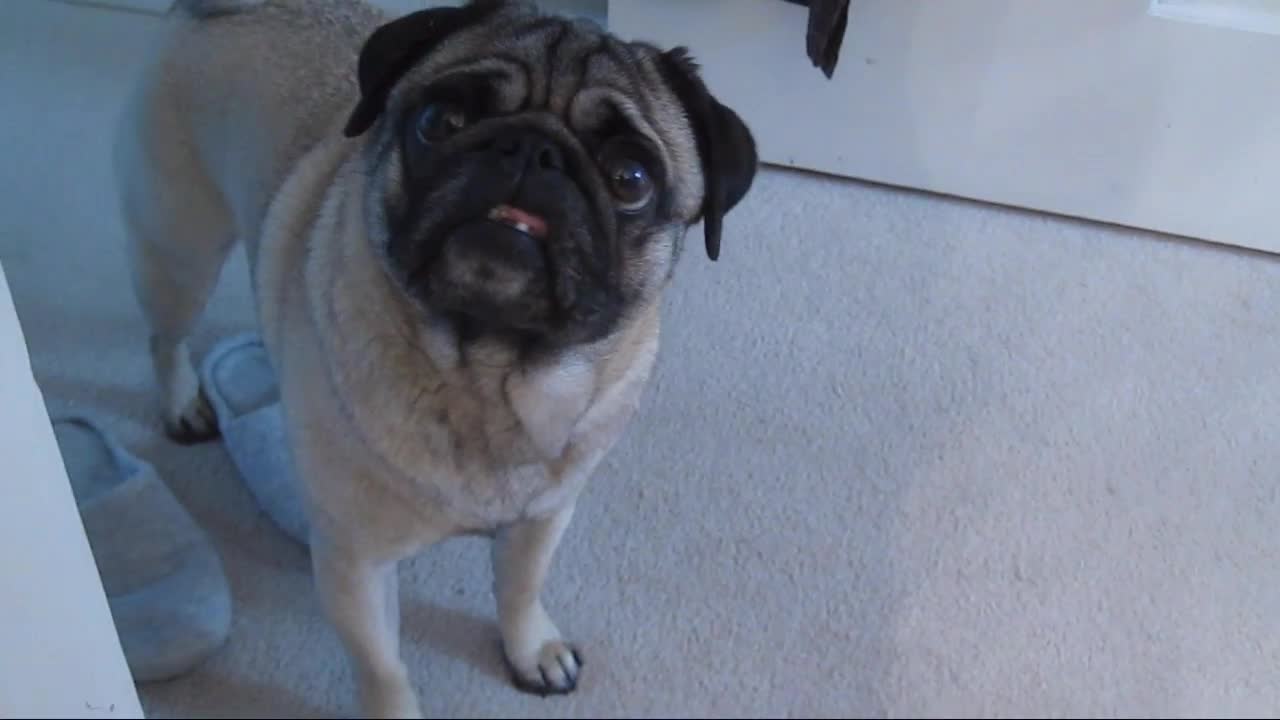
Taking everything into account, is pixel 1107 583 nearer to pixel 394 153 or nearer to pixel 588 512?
pixel 588 512

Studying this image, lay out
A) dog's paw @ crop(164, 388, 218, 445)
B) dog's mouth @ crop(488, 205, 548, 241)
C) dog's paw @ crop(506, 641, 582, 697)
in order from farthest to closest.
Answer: dog's paw @ crop(164, 388, 218, 445) → dog's paw @ crop(506, 641, 582, 697) → dog's mouth @ crop(488, 205, 548, 241)

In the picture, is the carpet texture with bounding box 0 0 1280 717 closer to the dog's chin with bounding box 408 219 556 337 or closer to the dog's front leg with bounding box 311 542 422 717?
the dog's front leg with bounding box 311 542 422 717

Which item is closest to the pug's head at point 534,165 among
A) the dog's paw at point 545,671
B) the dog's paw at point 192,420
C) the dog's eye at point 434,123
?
the dog's eye at point 434,123

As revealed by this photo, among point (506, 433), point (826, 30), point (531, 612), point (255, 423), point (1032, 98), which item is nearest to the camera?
point (506, 433)

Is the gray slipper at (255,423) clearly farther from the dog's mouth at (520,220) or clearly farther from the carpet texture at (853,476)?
the dog's mouth at (520,220)

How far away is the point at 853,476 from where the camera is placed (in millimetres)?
1559

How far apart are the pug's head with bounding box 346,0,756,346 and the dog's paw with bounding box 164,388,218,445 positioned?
656mm

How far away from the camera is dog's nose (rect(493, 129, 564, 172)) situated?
900mm

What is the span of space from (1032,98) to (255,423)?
1169mm

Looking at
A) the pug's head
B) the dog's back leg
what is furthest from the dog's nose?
the dog's back leg

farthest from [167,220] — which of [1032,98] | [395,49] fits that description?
[1032,98]

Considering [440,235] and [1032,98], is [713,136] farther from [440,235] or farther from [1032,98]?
[1032,98]

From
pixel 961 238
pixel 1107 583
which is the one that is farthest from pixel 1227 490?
pixel 961 238

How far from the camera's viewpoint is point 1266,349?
178 centimetres
